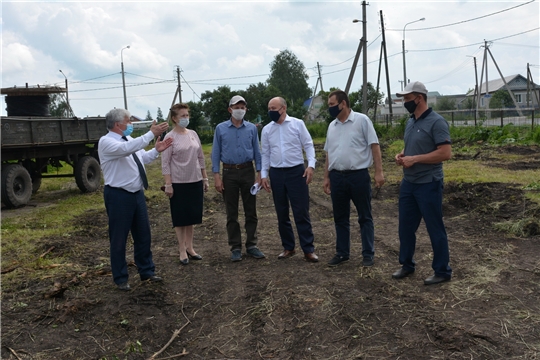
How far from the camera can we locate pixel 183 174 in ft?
19.1

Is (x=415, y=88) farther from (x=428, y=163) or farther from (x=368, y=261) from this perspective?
(x=368, y=261)

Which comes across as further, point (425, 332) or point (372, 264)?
point (372, 264)

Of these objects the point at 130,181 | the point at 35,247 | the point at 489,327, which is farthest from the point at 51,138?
the point at 489,327

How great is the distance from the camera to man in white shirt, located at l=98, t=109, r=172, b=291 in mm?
4773

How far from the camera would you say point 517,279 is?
4.89 metres

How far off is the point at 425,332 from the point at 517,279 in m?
1.58

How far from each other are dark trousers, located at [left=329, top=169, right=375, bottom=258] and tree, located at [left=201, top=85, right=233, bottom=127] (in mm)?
40441

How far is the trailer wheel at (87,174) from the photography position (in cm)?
1301

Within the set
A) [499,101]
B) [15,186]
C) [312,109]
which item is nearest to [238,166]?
[15,186]

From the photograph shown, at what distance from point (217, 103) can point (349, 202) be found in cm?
4181

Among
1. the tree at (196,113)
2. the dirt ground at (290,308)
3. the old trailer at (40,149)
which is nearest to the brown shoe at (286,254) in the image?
the dirt ground at (290,308)

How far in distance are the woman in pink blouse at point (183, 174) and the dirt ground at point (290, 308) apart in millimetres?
523

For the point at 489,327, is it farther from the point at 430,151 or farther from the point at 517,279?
the point at 430,151

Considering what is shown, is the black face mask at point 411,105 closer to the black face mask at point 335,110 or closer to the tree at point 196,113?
the black face mask at point 335,110
